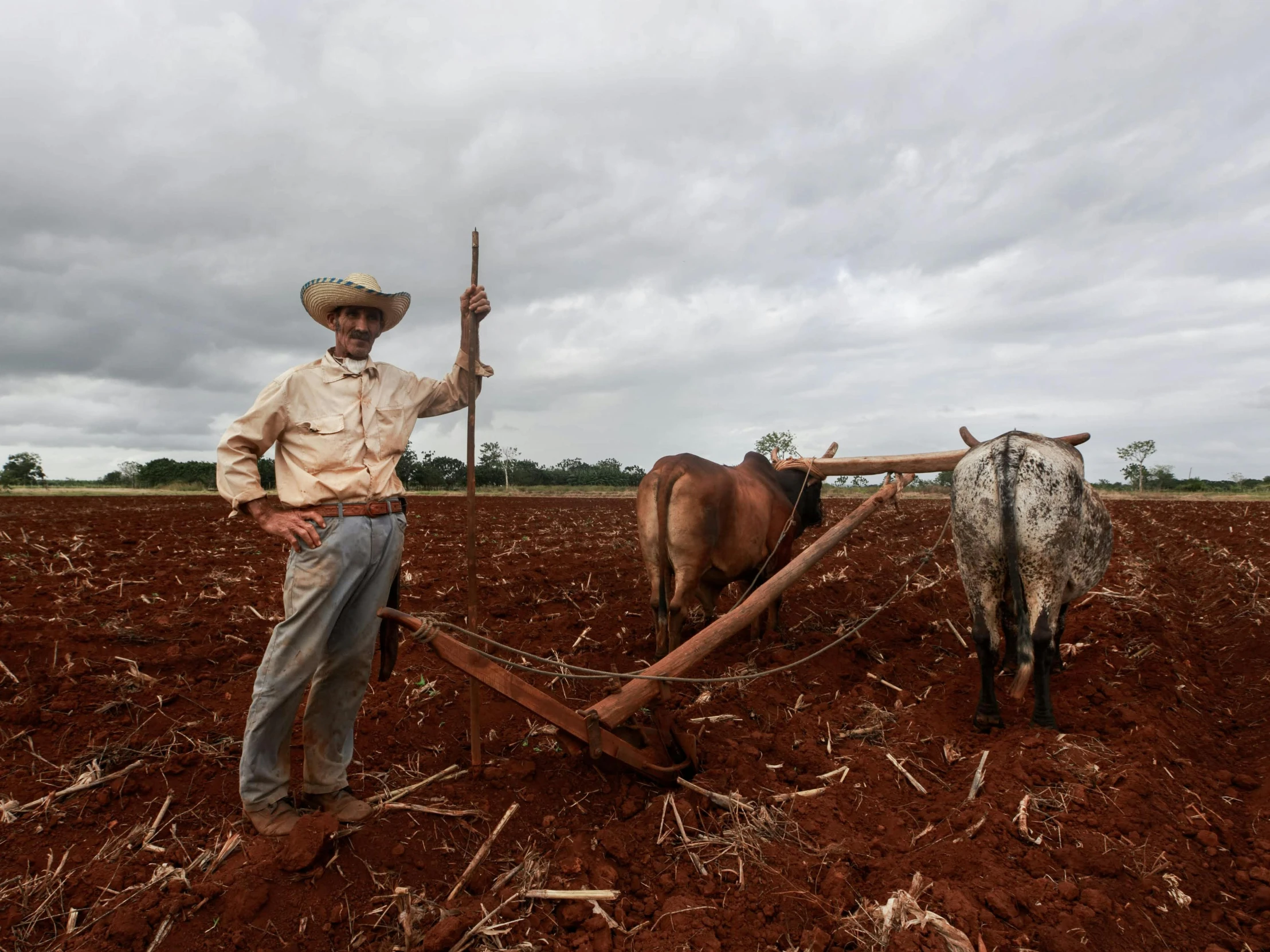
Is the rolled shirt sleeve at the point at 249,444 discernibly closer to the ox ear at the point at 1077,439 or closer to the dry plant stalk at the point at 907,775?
the dry plant stalk at the point at 907,775

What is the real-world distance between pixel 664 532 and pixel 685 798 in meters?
2.70

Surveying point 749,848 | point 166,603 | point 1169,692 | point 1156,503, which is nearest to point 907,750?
point 749,848

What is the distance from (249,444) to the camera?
318 centimetres

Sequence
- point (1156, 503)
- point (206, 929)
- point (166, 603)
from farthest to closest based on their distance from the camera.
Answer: point (1156, 503) < point (166, 603) < point (206, 929)

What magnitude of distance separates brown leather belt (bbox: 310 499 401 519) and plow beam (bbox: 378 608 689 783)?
494 millimetres

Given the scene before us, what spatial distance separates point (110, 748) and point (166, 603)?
3.98 metres

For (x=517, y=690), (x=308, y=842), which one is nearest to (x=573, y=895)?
(x=517, y=690)

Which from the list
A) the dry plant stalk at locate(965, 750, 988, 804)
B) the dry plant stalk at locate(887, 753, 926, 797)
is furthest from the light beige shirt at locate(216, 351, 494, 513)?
the dry plant stalk at locate(965, 750, 988, 804)

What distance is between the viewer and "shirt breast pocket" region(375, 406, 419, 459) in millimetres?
3477

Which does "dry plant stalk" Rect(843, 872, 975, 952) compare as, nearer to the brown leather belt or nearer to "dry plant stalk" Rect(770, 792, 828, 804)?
"dry plant stalk" Rect(770, 792, 828, 804)

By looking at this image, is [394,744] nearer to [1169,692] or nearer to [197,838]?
[197,838]

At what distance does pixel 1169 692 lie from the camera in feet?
17.2

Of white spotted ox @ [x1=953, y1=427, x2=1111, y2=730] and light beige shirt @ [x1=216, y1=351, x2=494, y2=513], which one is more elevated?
light beige shirt @ [x1=216, y1=351, x2=494, y2=513]

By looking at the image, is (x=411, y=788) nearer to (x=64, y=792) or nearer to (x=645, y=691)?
(x=645, y=691)
